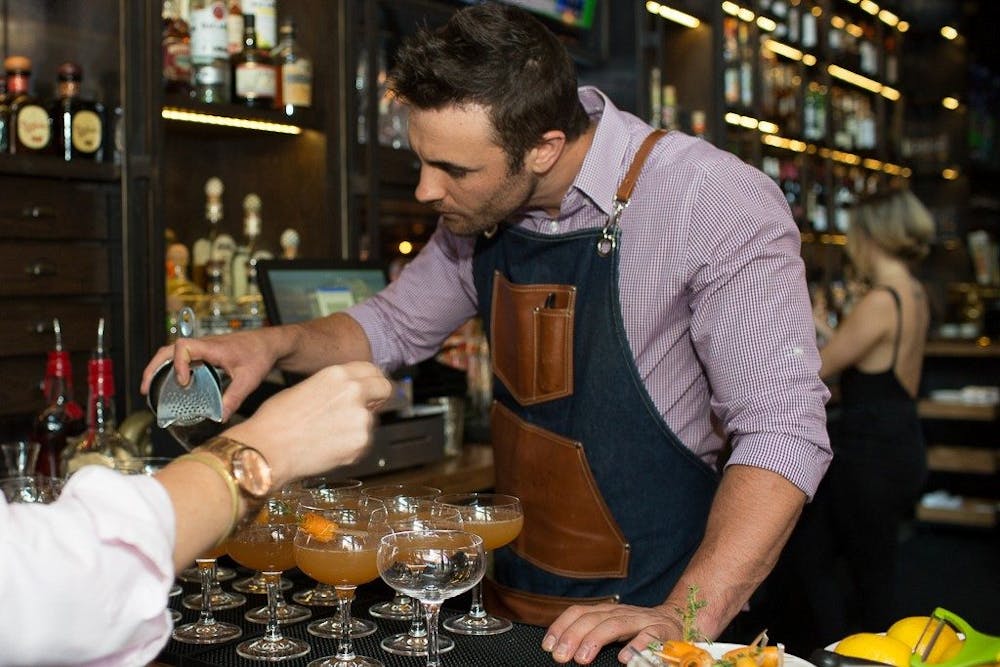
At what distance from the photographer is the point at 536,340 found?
2170mm

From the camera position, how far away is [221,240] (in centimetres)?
337

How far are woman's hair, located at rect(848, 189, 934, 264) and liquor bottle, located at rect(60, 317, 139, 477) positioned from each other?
2.89 metres

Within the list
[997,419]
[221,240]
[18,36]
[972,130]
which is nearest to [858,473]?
[221,240]

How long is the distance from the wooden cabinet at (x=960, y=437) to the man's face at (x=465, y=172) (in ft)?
17.7

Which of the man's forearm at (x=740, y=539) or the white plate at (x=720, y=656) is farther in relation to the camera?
the man's forearm at (x=740, y=539)

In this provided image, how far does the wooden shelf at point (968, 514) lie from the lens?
6812 millimetres

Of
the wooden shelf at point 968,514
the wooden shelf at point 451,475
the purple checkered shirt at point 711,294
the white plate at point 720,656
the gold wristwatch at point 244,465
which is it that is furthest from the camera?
the wooden shelf at point 968,514

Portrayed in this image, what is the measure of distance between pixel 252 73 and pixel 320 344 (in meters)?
1.13

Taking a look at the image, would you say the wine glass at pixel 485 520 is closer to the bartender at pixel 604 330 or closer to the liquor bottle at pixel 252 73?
the bartender at pixel 604 330

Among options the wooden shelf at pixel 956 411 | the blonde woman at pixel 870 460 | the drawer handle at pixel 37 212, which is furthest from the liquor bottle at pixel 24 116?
the wooden shelf at pixel 956 411

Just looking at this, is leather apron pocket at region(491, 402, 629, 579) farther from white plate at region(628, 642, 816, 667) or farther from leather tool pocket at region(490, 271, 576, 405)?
white plate at region(628, 642, 816, 667)

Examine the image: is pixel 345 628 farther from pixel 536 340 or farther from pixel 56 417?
pixel 56 417

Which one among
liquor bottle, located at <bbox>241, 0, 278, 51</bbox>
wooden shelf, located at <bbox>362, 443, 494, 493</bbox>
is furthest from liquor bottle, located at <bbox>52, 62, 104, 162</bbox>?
wooden shelf, located at <bbox>362, 443, 494, 493</bbox>

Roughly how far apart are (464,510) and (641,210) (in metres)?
0.65
